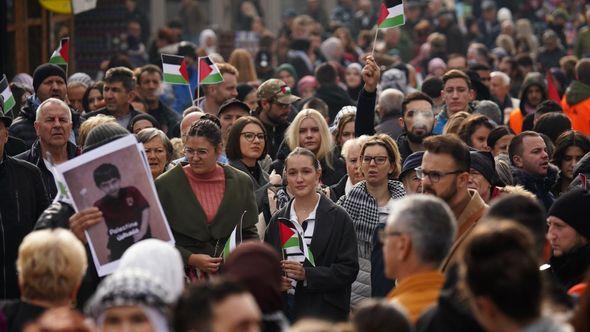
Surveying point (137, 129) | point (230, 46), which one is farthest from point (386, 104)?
point (230, 46)

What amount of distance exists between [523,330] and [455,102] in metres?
8.73

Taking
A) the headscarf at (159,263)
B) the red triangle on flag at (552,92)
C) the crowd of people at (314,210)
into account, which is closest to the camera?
the crowd of people at (314,210)

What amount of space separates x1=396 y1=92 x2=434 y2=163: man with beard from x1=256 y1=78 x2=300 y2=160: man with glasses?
119 cm

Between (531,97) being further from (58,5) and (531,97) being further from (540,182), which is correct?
(58,5)

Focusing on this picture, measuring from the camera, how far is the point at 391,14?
13.5 metres

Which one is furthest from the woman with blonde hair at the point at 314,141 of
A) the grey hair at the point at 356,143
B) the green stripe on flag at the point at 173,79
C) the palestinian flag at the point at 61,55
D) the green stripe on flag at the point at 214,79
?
the palestinian flag at the point at 61,55

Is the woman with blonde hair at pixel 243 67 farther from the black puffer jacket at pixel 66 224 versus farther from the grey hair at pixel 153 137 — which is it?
the black puffer jacket at pixel 66 224

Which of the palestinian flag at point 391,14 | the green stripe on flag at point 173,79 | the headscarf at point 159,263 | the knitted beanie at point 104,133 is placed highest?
the palestinian flag at point 391,14

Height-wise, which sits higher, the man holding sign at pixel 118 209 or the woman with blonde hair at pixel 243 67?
the man holding sign at pixel 118 209

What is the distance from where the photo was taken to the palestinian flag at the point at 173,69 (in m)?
15.1

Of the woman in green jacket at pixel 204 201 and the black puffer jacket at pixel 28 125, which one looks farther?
the black puffer jacket at pixel 28 125

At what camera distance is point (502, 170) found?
11.2 metres

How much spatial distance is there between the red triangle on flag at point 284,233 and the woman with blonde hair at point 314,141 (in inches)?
102

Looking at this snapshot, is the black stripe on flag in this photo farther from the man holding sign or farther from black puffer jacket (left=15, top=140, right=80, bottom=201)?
the man holding sign
